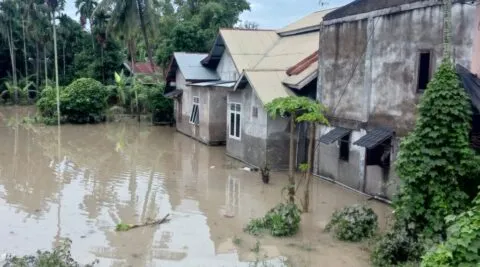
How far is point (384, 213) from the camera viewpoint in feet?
39.6

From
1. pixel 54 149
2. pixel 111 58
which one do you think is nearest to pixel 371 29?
pixel 54 149

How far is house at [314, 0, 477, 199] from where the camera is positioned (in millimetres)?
11359

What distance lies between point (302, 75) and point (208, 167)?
507 cm

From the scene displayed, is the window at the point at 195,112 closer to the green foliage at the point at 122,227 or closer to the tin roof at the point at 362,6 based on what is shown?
the tin roof at the point at 362,6

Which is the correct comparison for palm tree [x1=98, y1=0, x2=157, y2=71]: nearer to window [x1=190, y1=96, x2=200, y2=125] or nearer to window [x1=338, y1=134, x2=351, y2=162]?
window [x1=190, y1=96, x2=200, y2=125]

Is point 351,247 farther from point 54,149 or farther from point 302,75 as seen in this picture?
point 54,149

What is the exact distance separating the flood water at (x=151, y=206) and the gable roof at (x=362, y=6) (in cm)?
555

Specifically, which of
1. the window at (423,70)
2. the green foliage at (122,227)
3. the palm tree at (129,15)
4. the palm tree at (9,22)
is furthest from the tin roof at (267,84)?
the palm tree at (9,22)

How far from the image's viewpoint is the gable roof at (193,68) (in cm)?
2538

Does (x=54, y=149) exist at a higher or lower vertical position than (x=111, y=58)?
lower

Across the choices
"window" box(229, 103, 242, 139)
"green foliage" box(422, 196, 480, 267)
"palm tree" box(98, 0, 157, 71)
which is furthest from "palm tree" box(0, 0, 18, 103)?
"green foliage" box(422, 196, 480, 267)

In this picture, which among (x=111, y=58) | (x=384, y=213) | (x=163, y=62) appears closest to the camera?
(x=384, y=213)

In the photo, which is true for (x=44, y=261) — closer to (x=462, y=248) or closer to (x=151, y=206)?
(x=151, y=206)

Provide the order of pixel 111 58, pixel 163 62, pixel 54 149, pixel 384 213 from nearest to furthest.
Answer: pixel 384 213, pixel 54 149, pixel 163 62, pixel 111 58
